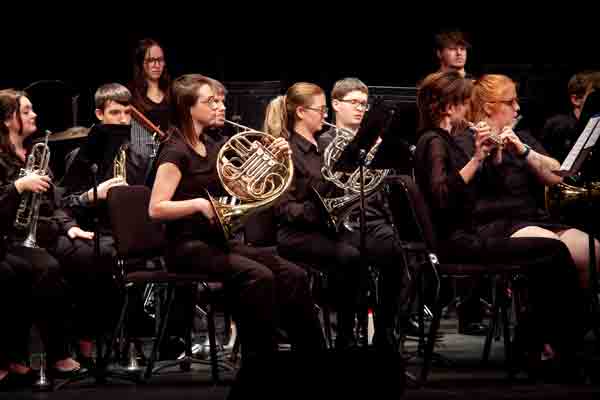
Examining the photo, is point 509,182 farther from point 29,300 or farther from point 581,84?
point 29,300

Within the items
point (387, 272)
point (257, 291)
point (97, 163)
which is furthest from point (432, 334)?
point (97, 163)

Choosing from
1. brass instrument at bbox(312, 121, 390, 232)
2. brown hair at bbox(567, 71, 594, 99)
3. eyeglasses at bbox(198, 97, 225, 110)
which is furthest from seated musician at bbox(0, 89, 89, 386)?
brown hair at bbox(567, 71, 594, 99)

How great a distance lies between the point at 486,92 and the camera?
4680mm

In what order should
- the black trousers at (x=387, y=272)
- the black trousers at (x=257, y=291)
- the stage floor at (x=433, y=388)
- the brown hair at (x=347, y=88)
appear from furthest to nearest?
the brown hair at (x=347, y=88)
the black trousers at (x=387, y=272)
the black trousers at (x=257, y=291)
the stage floor at (x=433, y=388)

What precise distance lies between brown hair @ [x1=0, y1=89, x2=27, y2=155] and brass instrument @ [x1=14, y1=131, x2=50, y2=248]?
0.15 metres

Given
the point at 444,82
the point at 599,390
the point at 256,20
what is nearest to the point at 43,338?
the point at 444,82

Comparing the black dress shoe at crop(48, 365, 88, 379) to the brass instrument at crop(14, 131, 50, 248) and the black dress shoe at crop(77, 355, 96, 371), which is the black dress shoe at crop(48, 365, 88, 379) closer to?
the black dress shoe at crop(77, 355, 96, 371)

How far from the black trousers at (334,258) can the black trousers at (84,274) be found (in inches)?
37.8

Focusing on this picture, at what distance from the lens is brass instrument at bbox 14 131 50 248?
472 centimetres

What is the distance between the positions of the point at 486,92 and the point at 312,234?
108cm

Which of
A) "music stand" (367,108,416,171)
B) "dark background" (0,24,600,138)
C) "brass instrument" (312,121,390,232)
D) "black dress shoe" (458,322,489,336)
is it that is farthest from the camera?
"dark background" (0,24,600,138)

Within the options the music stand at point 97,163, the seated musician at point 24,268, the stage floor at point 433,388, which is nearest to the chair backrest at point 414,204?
the stage floor at point 433,388

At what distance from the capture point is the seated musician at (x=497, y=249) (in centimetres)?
421

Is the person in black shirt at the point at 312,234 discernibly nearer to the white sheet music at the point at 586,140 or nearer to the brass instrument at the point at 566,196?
the brass instrument at the point at 566,196
